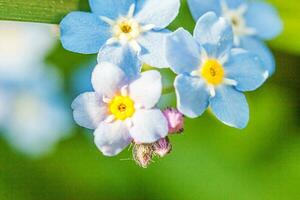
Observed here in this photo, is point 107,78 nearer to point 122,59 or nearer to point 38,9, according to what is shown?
point 122,59

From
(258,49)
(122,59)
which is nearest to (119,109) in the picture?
(122,59)

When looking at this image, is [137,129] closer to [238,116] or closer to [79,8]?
[238,116]

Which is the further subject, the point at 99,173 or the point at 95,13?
the point at 99,173

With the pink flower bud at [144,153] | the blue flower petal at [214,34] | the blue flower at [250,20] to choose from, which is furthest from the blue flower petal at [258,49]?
the pink flower bud at [144,153]

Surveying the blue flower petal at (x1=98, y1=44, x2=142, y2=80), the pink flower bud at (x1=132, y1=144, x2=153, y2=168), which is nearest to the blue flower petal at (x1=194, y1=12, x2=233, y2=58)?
the blue flower petal at (x1=98, y1=44, x2=142, y2=80)

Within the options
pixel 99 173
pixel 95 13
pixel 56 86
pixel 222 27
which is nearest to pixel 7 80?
pixel 56 86

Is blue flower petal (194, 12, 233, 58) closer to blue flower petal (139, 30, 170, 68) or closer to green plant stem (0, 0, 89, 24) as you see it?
blue flower petal (139, 30, 170, 68)
